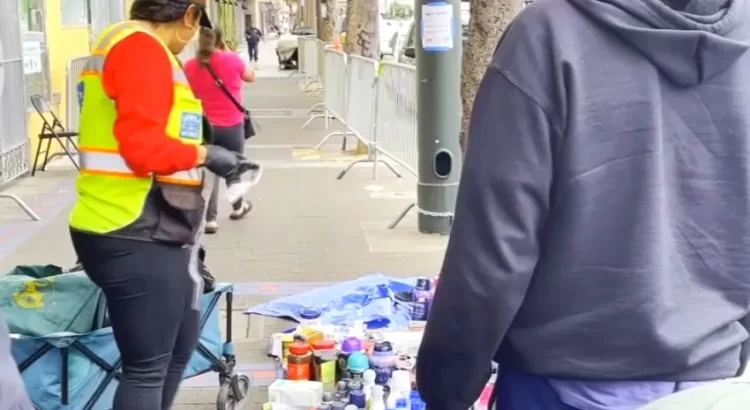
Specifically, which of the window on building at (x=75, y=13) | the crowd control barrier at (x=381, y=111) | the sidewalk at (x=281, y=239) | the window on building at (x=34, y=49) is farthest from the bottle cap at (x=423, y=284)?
the window on building at (x=75, y=13)

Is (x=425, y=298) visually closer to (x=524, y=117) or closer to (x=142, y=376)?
(x=142, y=376)

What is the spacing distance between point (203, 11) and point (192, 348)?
A: 119 cm

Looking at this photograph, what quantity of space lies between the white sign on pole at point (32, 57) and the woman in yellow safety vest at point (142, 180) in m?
8.33

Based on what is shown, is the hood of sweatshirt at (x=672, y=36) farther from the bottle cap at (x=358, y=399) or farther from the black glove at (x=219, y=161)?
the bottle cap at (x=358, y=399)

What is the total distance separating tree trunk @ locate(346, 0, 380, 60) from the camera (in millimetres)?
14445

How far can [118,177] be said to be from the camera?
119 inches

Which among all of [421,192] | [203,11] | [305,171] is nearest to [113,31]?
[203,11]

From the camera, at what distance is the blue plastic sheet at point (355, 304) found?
5.35m

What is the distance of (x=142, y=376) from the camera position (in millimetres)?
3211

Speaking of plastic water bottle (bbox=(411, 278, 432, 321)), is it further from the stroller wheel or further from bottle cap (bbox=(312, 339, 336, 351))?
the stroller wheel

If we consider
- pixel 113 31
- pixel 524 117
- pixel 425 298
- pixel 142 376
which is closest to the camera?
pixel 524 117

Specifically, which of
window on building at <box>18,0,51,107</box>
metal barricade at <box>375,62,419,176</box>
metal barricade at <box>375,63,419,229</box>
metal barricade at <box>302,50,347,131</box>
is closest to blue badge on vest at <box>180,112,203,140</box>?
metal barricade at <box>375,63,419,229</box>

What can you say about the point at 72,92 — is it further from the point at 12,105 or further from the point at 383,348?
the point at 383,348

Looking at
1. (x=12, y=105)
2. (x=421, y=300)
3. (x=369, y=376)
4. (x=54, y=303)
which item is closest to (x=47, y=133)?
(x=12, y=105)
